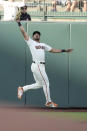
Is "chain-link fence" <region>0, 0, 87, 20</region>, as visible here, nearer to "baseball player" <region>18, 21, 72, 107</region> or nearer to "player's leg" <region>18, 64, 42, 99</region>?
"baseball player" <region>18, 21, 72, 107</region>

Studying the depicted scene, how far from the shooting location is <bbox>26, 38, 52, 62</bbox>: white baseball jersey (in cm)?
1197

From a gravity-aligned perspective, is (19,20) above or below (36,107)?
above

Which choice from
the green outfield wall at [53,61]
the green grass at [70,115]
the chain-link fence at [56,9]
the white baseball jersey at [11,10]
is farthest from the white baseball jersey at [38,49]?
the chain-link fence at [56,9]

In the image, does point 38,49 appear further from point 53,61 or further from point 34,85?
point 34,85

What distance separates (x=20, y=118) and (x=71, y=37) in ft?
9.69

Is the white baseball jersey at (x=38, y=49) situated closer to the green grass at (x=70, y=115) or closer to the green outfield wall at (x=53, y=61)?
the green outfield wall at (x=53, y=61)

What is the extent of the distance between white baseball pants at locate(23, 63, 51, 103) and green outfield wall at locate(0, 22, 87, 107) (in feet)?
1.10

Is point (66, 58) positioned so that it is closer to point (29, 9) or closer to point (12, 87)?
point (12, 87)

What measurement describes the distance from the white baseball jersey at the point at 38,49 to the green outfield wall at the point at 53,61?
0.39 meters

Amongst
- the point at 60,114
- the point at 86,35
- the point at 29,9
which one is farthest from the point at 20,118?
the point at 29,9

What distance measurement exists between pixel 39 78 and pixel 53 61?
64 centimetres

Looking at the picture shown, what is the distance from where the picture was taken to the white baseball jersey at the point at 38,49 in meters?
12.0

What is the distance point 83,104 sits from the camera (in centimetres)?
1252

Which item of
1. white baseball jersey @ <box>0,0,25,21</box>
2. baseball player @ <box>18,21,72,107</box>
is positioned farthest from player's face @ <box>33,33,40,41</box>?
white baseball jersey @ <box>0,0,25,21</box>
